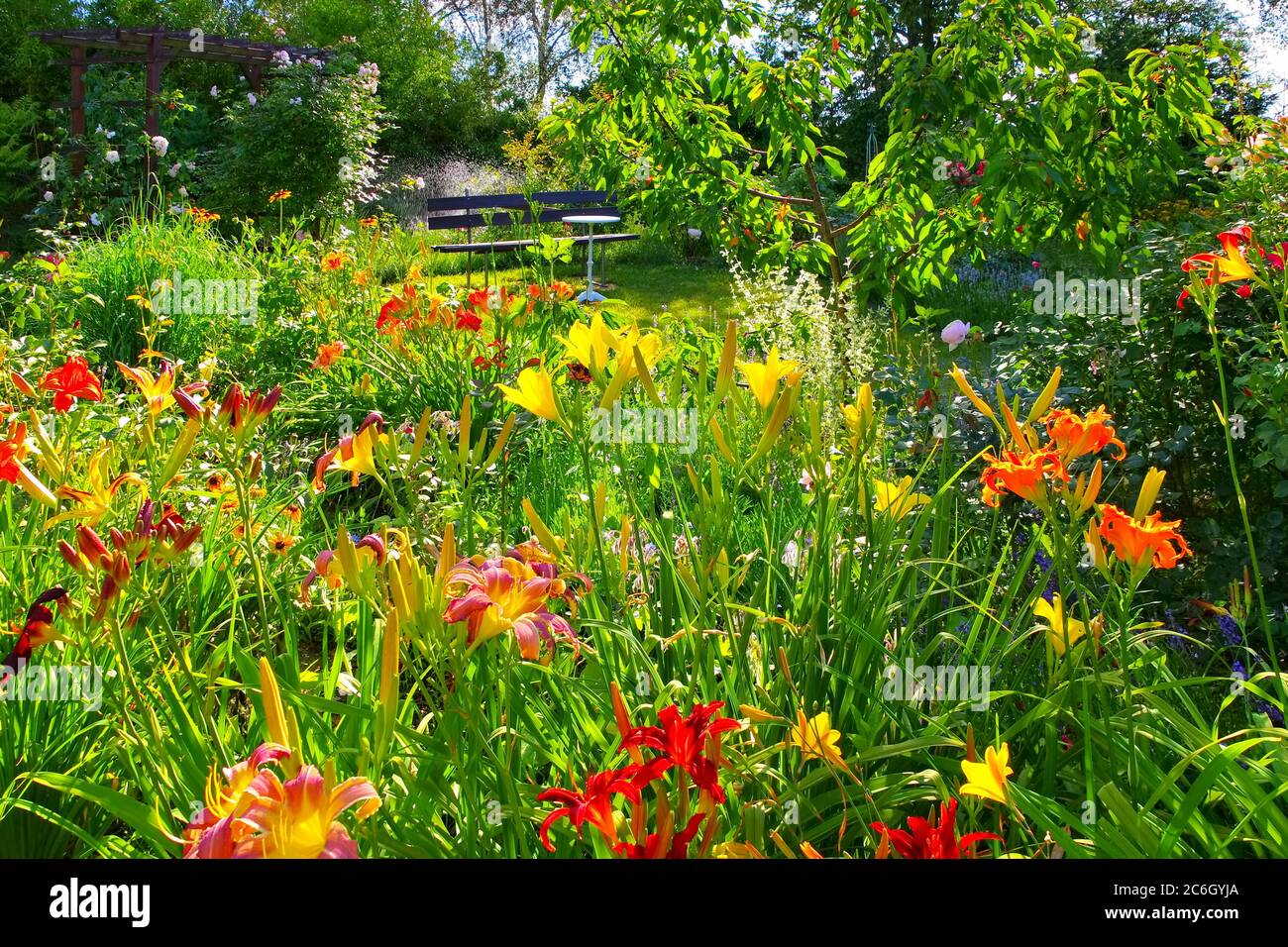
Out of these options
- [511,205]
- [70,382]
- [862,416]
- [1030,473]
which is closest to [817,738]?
[1030,473]

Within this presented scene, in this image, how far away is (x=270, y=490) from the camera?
2.95 meters

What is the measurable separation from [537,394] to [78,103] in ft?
38.6

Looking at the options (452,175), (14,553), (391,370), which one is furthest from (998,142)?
(452,175)

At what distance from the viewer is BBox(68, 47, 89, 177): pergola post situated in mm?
10336

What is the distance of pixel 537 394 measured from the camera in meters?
1.38

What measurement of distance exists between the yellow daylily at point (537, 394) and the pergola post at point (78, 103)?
11.1 metres

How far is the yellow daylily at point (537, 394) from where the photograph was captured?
1.36m

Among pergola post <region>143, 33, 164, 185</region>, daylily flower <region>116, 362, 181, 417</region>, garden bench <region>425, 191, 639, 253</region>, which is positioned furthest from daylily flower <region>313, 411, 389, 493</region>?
pergola post <region>143, 33, 164, 185</region>

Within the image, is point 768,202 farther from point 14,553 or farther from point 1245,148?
point 14,553

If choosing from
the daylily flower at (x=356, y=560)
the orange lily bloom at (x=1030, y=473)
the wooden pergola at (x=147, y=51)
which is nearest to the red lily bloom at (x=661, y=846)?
the daylily flower at (x=356, y=560)

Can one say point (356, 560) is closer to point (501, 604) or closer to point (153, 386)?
point (501, 604)

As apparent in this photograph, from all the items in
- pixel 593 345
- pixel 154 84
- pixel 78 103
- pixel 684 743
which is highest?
pixel 154 84

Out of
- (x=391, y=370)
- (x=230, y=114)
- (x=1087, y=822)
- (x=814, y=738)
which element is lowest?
(x=1087, y=822)

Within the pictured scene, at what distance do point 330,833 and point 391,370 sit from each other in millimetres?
3819
